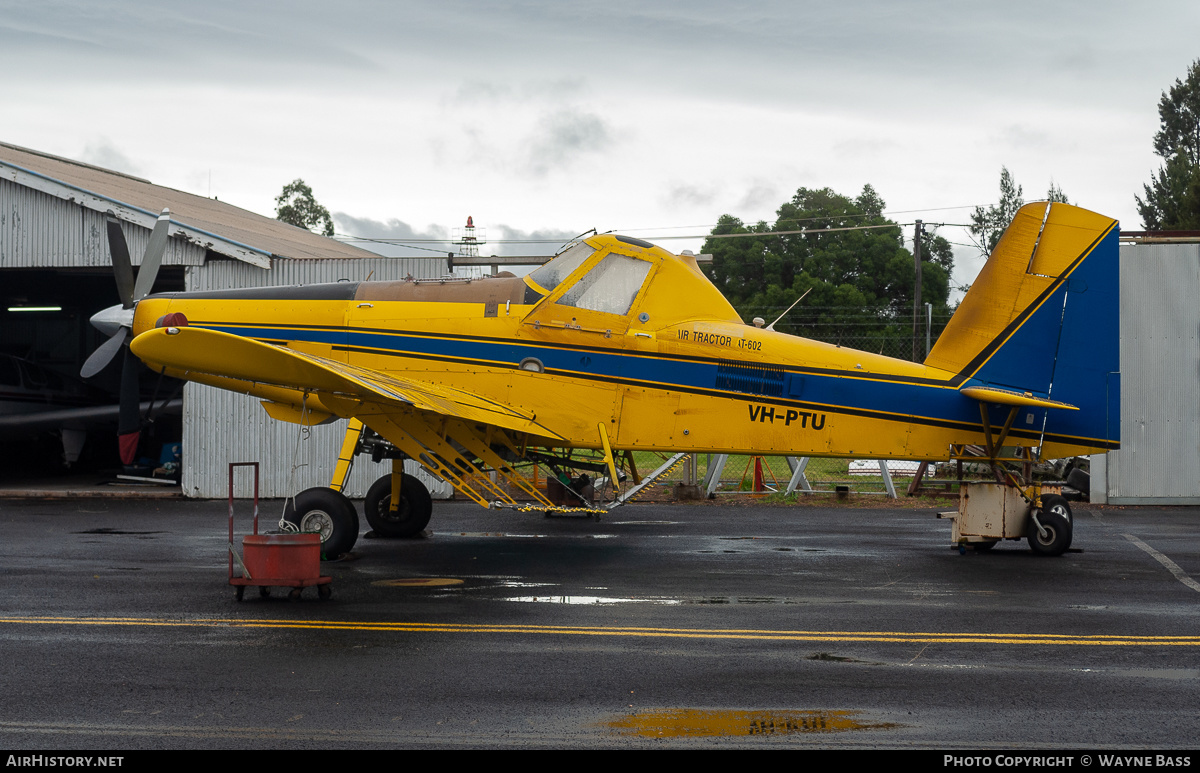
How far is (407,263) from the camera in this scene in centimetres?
1986

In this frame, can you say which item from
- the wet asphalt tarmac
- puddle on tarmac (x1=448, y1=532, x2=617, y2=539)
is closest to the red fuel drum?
the wet asphalt tarmac

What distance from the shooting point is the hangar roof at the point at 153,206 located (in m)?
19.7

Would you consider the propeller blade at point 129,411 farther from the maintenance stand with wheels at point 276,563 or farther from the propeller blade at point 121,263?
the maintenance stand with wheels at point 276,563

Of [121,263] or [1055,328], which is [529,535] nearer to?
[121,263]

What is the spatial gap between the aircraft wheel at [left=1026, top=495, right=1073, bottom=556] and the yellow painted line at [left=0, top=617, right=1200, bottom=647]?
14.3 ft

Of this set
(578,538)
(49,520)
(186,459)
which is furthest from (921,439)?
(186,459)

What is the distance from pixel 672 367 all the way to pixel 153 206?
55.1 feet

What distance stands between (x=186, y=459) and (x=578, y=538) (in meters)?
10.2

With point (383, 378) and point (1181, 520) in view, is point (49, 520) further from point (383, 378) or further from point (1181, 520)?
point (1181, 520)

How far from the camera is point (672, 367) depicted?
1148 cm

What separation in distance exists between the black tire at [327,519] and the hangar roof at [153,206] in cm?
1016

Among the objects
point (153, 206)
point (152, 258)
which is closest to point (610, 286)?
point (152, 258)

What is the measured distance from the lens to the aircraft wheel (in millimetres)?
11852

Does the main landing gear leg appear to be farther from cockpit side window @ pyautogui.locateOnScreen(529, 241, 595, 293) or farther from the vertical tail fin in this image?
the vertical tail fin
